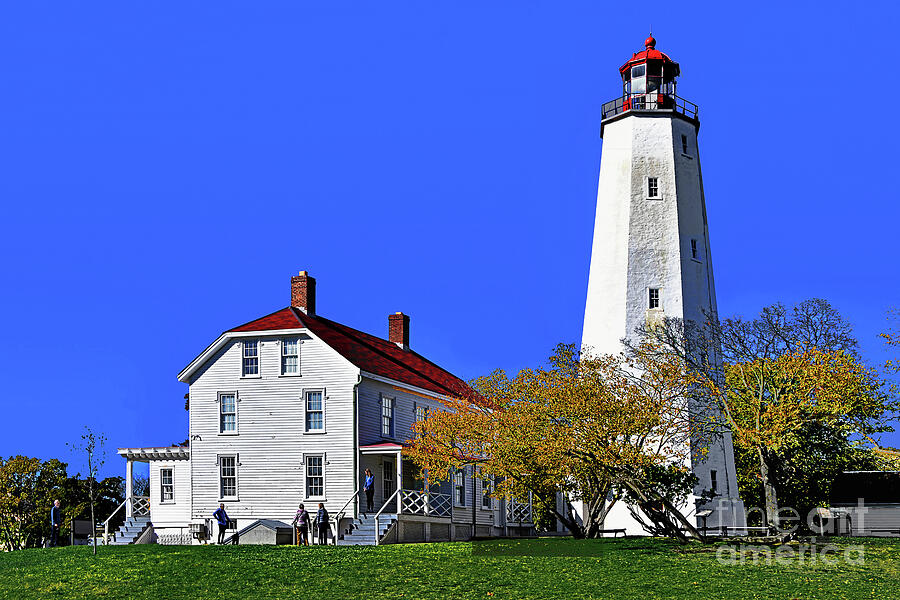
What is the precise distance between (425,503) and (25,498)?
23742 millimetres

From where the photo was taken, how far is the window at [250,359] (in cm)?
4066

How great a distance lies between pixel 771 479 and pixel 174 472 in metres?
20.5

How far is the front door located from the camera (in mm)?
40219

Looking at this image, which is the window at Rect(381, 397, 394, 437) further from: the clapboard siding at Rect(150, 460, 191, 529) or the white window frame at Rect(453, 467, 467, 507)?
the clapboard siding at Rect(150, 460, 191, 529)

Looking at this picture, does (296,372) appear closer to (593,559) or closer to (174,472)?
(174,472)

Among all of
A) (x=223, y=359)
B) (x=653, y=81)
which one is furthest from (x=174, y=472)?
(x=653, y=81)

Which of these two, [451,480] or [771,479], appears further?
[451,480]

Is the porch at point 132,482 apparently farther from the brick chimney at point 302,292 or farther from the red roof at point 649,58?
the red roof at point 649,58

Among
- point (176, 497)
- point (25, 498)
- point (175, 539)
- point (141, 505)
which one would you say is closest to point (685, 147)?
point (176, 497)

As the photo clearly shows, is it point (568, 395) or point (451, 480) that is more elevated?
point (568, 395)

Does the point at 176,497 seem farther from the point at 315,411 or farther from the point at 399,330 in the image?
the point at 399,330

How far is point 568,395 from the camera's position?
111 ft

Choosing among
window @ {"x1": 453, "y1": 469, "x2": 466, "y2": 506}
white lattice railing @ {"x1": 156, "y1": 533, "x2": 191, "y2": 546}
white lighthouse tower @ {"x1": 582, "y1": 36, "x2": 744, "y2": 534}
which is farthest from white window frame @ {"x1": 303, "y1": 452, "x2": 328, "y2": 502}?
white lighthouse tower @ {"x1": 582, "y1": 36, "x2": 744, "y2": 534}

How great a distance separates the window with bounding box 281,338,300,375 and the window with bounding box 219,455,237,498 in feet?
11.6
